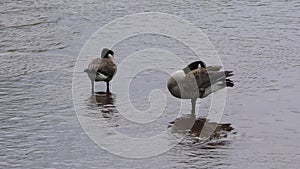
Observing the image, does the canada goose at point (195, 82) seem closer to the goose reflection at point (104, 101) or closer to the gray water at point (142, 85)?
the gray water at point (142, 85)

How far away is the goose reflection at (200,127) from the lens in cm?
823

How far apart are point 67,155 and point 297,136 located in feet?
7.63

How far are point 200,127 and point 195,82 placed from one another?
595 millimetres

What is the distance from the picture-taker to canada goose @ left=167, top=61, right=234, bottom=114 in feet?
29.0

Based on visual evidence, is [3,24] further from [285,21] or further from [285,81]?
[285,81]

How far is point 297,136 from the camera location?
7.98 m

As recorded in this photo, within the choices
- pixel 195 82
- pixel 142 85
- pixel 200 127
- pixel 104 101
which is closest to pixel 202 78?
pixel 195 82

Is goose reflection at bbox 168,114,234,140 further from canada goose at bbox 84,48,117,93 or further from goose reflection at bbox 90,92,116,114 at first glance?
canada goose at bbox 84,48,117,93

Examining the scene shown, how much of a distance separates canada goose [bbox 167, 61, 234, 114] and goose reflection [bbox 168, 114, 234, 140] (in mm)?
267

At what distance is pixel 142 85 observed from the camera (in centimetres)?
1027

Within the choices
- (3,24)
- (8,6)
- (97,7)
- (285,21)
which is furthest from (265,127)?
(8,6)

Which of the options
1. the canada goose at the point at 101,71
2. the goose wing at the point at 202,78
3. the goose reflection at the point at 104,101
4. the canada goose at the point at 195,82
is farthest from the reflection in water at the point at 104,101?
the goose wing at the point at 202,78

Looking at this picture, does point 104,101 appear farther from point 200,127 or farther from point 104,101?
point 200,127

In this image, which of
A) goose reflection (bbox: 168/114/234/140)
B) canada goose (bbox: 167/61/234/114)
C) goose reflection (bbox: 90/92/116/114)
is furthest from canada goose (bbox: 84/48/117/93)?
goose reflection (bbox: 168/114/234/140)
